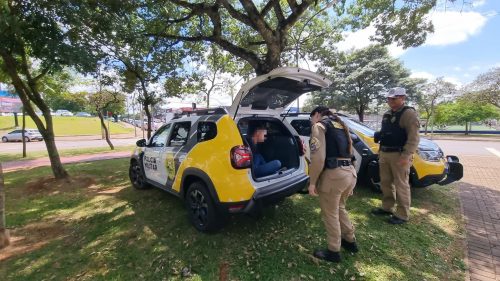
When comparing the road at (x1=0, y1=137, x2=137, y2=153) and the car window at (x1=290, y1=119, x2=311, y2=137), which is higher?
the car window at (x1=290, y1=119, x2=311, y2=137)

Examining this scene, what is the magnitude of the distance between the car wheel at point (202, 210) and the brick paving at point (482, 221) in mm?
2978

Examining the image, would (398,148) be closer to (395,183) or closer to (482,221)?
(395,183)

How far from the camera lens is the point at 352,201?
197 inches

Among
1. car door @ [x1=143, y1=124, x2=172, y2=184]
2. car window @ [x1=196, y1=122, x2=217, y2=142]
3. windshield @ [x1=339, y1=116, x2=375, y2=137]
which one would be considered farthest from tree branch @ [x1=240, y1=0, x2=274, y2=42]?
car window @ [x1=196, y1=122, x2=217, y2=142]

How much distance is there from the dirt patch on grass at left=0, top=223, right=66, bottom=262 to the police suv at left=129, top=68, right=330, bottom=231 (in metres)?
1.76

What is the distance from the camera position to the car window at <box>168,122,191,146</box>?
419 centimetres

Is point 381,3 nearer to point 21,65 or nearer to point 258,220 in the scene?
point 258,220

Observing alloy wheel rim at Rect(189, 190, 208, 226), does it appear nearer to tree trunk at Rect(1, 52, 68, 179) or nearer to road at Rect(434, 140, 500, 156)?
tree trunk at Rect(1, 52, 68, 179)

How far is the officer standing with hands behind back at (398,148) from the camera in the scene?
12.4ft


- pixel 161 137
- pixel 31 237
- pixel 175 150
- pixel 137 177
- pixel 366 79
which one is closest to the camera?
pixel 31 237

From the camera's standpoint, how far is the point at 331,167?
116 inches

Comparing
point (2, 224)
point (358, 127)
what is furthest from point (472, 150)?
point (2, 224)

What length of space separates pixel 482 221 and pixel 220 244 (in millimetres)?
4296

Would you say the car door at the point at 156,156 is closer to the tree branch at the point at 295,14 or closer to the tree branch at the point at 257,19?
the tree branch at the point at 257,19
